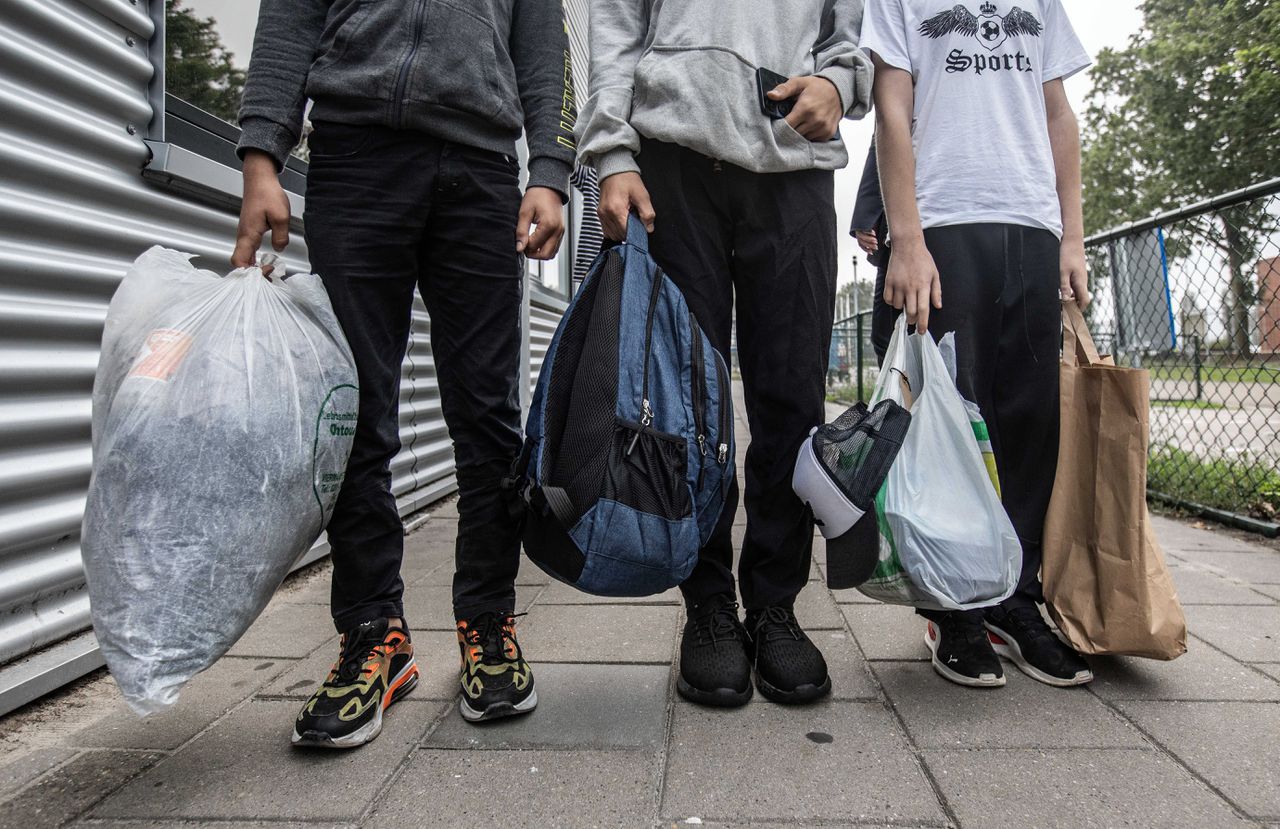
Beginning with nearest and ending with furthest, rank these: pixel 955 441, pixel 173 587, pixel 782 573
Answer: pixel 173 587 → pixel 955 441 → pixel 782 573

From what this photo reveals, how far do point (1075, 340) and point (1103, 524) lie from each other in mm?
501

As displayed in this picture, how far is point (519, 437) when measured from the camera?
1.86 meters

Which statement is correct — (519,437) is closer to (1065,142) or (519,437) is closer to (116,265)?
(116,265)

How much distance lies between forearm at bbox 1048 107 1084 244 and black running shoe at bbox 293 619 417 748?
2.07 metres

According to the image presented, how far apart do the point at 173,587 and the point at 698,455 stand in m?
1.00

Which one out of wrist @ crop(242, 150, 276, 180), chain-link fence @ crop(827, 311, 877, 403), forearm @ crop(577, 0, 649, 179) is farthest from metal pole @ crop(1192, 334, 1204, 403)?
wrist @ crop(242, 150, 276, 180)

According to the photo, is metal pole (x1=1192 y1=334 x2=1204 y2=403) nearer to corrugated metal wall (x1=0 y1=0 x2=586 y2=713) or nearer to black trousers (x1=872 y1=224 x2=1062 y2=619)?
black trousers (x1=872 y1=224 x2=1062 y2=619)

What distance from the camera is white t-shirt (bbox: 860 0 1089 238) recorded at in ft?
6.39

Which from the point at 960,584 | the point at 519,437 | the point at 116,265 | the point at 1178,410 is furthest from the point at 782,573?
the point at 1178,410

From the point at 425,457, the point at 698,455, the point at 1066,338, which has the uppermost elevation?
the point at 1066,338

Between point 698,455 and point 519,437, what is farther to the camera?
point 519,437

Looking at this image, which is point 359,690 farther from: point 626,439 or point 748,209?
point 748,209

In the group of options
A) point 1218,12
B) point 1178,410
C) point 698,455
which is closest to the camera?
point 698,455

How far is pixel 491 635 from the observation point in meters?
1.77
